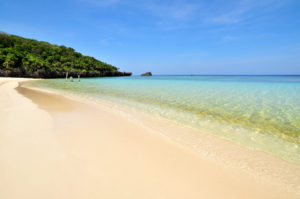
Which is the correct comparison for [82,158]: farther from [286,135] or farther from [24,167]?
[286,135]

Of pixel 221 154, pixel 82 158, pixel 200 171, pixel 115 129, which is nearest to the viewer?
pixel 200 171

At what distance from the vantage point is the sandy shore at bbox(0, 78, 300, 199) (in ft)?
6.05

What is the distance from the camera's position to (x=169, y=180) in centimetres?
210

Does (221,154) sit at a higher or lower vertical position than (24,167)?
lower

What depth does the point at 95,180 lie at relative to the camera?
6.58 feet

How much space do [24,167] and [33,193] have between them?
718 mm

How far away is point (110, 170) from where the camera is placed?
2260 millimetres

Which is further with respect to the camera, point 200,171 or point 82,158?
point 82,158

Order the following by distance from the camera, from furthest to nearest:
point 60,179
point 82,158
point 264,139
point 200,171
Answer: point 264,139
point 82,158
point 200,171
point 60,179

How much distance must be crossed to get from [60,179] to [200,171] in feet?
6.79

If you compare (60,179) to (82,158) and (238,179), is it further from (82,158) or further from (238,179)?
(238,179)

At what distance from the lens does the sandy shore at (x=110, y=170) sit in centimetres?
184

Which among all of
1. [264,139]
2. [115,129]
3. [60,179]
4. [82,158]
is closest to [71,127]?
[115,129]

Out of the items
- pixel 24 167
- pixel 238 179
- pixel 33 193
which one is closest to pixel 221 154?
pixel 238 179
